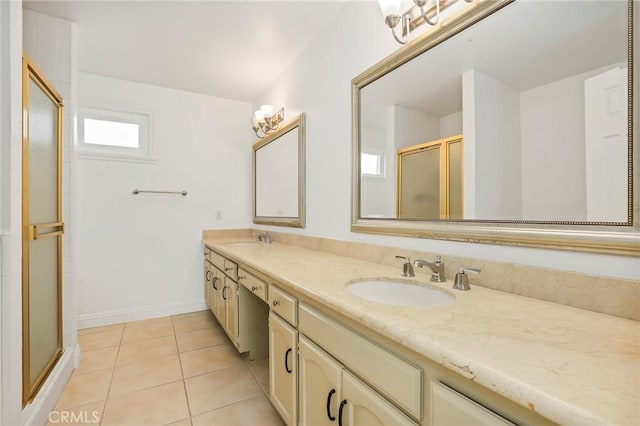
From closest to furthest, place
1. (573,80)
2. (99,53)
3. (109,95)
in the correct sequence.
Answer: (573,80), (99,53), (109,95)

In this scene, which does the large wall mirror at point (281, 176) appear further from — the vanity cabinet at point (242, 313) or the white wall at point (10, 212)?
the white wall at point (10, 212)

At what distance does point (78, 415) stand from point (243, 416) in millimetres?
875

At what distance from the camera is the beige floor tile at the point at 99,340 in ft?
7.66

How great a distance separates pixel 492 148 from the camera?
1.10 m

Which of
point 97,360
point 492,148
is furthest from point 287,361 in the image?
point 97,360

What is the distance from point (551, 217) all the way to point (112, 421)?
2.18 metres

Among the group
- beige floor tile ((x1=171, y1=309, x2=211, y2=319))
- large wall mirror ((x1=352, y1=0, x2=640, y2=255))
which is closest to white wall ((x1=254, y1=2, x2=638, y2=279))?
large wall mirror ((x1=352, y1=0, x2=640, y2=255))

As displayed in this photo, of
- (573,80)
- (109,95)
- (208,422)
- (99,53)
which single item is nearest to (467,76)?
(573,80)

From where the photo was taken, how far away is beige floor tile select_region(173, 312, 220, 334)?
271cm

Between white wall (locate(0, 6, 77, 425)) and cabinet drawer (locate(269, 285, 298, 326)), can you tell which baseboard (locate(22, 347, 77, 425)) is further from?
cabinet drawer (locate(269, 285, 298, 326))

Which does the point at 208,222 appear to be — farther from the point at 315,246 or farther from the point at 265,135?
the point at 315,246

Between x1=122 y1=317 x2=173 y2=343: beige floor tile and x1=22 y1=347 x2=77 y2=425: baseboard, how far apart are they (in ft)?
1.70

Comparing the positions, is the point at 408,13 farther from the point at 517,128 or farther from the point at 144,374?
the point at 144,374

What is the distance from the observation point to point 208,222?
322cm
